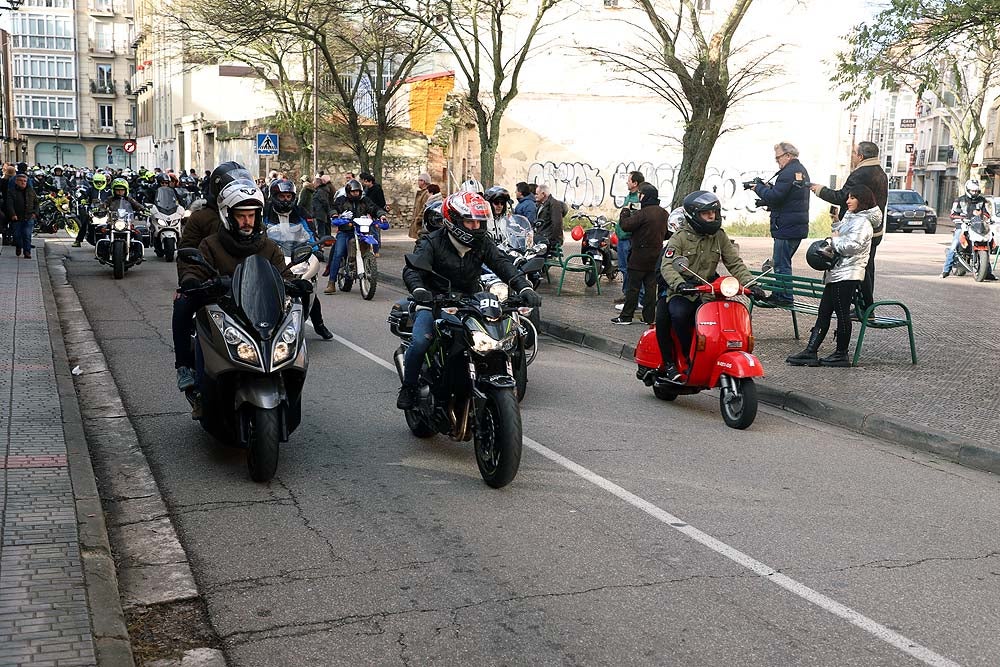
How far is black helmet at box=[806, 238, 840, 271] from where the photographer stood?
10.1 metres

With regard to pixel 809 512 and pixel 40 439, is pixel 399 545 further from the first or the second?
pixel 40 439

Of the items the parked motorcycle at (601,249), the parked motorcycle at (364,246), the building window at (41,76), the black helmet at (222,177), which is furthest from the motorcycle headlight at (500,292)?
the building window at (41,76)

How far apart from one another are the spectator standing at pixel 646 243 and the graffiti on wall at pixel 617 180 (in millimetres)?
23976

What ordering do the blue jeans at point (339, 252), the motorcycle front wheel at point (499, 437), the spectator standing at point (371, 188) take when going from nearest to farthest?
1. the motorcycle front wheel at point (499, 437)
2. the blue jeans at point (339, 252)
3. the spectator standing at point (371, 188)

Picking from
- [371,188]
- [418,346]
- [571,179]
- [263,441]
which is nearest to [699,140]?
[371,188]

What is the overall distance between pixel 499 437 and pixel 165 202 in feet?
55.7

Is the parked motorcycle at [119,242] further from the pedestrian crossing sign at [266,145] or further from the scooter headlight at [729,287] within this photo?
the pedestrian crossing sign at [266,145]

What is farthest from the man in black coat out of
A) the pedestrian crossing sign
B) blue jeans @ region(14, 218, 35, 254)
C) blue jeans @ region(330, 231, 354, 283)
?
the pedestrian crossing sign

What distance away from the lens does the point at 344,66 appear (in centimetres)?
3728

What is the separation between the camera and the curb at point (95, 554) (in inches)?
148

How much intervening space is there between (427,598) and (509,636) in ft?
1.65

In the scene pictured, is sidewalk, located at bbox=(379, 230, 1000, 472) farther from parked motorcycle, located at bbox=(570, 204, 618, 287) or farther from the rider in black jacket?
the rider in black jacket

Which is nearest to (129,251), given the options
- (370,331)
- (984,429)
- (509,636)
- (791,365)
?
(370,331)

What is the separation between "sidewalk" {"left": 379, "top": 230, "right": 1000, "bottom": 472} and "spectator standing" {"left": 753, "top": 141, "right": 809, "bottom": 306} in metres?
0.91
